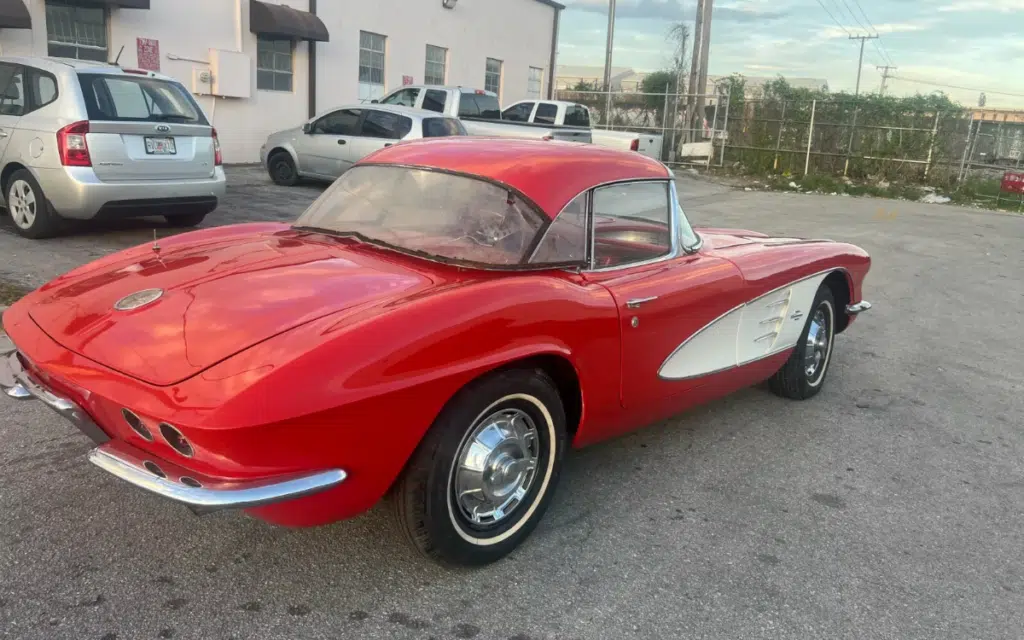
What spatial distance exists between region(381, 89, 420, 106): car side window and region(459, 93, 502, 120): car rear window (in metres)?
0.92

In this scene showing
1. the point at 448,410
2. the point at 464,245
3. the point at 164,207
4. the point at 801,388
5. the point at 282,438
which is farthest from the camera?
the point at 164,207

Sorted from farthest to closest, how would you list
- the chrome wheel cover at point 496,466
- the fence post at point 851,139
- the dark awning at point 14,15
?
the fence post at point 851,139 → the dark awning at point 14,15 → the chrome wheel cover at point 496,466

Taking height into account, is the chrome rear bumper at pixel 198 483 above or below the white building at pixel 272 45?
below

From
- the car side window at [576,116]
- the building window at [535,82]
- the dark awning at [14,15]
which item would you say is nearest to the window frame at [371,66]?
the car side window at [576,116]

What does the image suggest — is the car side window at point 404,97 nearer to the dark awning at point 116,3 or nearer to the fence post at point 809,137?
the dark awning at point 116,3

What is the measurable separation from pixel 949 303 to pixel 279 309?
7.54m

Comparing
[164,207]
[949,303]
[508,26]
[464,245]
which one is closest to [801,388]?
[464,245]

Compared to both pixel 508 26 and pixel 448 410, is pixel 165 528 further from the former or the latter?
pixel 508 26

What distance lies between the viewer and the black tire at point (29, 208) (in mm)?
7344

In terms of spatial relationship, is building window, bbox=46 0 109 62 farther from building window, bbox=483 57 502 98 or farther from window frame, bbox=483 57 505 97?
building window, bbox=483 57 502 98

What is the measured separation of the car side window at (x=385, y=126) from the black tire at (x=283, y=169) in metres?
1.41

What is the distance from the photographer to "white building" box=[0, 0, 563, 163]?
40.3 ft

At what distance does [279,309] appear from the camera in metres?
2.55

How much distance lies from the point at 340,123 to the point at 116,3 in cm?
369
